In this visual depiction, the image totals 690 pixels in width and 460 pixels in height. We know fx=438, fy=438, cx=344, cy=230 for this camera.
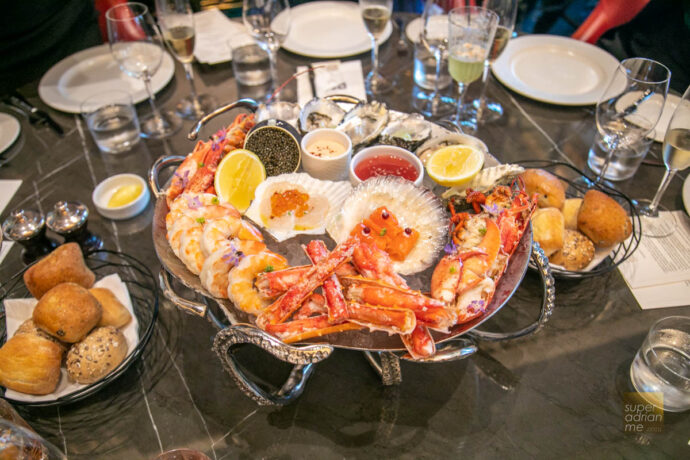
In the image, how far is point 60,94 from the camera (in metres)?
2.22

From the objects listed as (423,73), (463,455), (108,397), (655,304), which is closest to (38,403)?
(108,397)

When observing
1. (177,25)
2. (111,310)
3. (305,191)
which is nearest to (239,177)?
(305,191)

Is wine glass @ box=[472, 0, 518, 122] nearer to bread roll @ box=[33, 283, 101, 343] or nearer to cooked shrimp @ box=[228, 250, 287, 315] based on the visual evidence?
cooked shrimp @ box=[228, 250, 287, 315]

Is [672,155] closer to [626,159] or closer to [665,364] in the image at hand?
[626,159]

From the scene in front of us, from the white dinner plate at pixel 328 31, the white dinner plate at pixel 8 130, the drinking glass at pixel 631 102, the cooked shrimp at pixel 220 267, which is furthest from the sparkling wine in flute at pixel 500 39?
the white dinner plate at pixel 8 130

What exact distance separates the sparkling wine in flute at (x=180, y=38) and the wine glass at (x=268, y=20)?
273 mm

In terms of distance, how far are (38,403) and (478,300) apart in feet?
4.00

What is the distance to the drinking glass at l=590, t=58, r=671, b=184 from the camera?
1.62 metres

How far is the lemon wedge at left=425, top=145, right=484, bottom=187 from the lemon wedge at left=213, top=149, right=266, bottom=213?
587mm

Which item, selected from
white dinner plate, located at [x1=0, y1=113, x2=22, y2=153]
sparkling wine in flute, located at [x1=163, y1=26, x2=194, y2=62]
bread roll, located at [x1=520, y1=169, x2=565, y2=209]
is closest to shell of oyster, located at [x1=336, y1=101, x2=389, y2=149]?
bread roll, located at [x1=520, y1=169, x2=565, y2=209]

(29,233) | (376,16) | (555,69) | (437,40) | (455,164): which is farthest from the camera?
(555,69)

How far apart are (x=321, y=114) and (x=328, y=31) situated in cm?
113

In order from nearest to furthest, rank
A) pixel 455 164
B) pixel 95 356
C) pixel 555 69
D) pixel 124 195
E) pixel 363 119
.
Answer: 1. pixel 95 356
2. pixel 455 164
3. pixel 363 119
4. pixel 124 195
5. pixel 555 69

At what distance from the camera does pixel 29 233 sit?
1.60 meters
